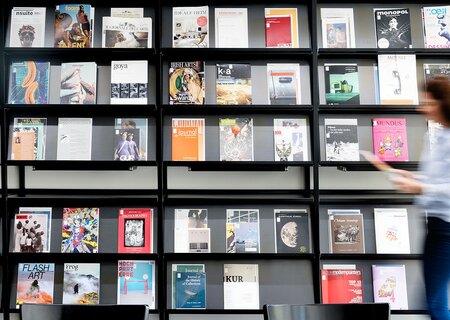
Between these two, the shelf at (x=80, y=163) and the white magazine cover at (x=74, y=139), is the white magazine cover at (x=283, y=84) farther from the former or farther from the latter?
the white magazine cover at (x=74, y=139)

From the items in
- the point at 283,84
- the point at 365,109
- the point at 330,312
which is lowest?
the point at 330,312

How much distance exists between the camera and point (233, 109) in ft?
8.46

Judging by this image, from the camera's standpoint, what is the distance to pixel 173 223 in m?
2.63

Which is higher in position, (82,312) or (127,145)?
(127,145)

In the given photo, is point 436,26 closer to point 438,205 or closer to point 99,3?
point 438,205

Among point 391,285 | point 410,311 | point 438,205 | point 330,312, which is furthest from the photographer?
point 391,285

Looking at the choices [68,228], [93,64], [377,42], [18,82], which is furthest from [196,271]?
[377,42]

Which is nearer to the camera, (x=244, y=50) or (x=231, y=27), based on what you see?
(x=244, y=50)

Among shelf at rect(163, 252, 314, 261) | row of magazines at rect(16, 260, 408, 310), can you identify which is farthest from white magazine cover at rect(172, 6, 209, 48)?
row of magazines at rect(16, 260, 408, 310)

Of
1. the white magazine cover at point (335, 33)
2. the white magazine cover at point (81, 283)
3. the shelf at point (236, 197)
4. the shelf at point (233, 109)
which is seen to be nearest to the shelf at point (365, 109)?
the shelf at point (233, 109)

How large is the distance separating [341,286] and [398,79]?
145 cm

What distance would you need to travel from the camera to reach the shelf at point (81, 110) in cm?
254

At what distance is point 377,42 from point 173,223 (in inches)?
74.3

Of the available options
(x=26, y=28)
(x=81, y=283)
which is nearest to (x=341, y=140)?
(x=81, y=283)
